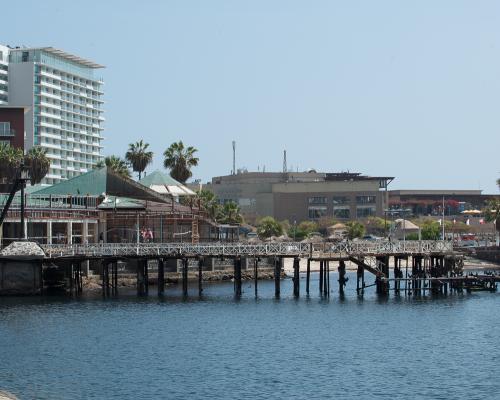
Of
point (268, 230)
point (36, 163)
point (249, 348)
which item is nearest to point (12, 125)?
point (36, 163)

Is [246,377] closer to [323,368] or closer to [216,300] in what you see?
[323,368]

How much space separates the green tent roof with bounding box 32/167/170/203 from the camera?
132250 millimetres

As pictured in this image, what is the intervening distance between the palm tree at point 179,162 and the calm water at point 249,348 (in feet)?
193

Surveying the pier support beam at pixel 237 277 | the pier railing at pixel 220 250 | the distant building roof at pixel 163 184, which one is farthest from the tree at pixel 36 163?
the pier support beam at pixel 237 277

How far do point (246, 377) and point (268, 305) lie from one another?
111 ft

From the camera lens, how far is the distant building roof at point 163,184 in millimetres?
142375

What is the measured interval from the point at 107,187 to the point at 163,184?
1186cm

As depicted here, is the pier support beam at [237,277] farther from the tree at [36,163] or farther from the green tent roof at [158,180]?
the tree at [36,163]

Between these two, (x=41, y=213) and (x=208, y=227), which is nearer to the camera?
(x=41, y=213)

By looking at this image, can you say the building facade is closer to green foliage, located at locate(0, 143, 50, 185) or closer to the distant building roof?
green foliage, located at locate(0, 143, 50, 185)

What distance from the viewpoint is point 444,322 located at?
83625mm

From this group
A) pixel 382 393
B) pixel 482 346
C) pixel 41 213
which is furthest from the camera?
pixel 41 213

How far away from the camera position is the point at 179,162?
158m

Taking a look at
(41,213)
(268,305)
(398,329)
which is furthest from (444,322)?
(41,213)
